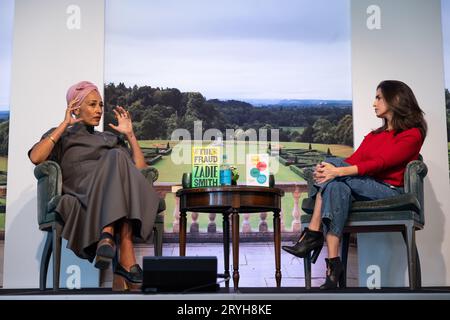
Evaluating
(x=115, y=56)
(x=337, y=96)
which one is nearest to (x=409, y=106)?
(x=337, y=96)

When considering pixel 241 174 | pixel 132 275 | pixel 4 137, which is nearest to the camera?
pixel 132 275

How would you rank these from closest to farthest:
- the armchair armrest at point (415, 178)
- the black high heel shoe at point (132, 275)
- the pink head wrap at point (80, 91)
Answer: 1. the black high heel shoe at point (132, 275)
2. the armchair armrest at point (415, 178)
3. the pink head wrap at point (80, 91)

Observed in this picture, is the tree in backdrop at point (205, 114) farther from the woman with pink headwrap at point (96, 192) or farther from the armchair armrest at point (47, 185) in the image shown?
the armchair armrest at point (47, 185)

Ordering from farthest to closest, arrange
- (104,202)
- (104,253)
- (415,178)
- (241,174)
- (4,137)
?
(241,174)
(4,137)
(415,178)
(104,202)
(104,253)

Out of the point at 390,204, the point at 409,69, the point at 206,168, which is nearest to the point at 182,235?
the point at 206,168

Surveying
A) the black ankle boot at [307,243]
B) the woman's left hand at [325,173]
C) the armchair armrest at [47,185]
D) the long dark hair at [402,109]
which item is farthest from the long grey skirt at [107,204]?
the long dark hair at [402,109]

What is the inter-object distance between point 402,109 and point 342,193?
69cm

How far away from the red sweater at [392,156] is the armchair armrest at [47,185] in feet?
5.47

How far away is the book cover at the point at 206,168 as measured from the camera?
14.0ft

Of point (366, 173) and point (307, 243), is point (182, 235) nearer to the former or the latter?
point (307, 243)

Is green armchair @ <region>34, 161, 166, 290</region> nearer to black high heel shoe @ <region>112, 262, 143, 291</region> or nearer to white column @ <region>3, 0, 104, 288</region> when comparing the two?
black high heel shoe @ <region>112, 262, 143, 291</region>

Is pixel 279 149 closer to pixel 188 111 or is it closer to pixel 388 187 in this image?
pixel 188 111

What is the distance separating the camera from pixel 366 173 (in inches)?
158
